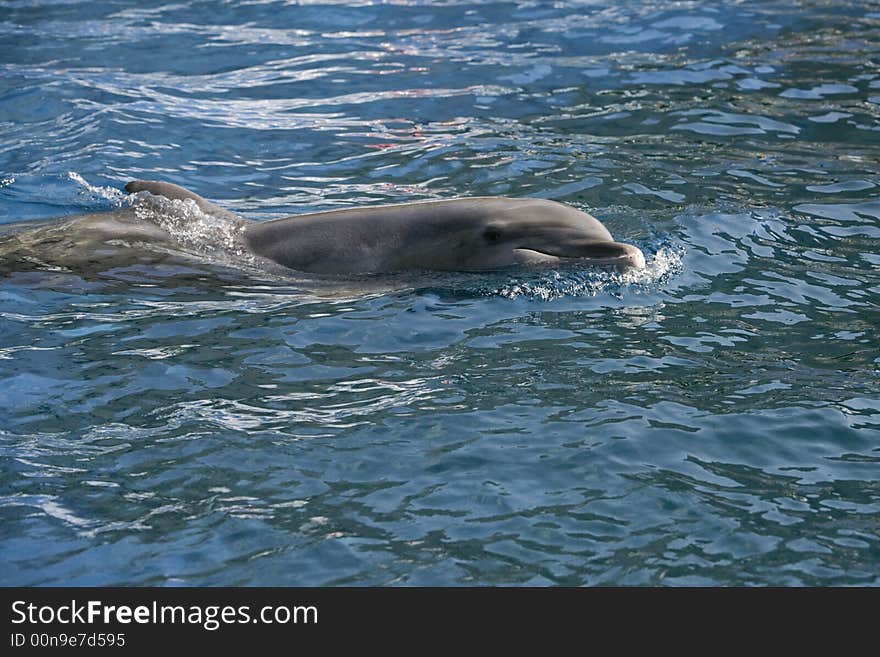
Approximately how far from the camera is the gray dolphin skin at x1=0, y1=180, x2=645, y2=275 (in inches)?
296

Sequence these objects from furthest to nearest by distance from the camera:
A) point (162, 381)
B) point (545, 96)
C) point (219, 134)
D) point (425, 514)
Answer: point (545, 96) < point (219, 134) < point (162, 381) < point (425, 514)

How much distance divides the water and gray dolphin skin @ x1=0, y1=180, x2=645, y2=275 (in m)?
0.20

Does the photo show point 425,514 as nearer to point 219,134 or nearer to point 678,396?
point 678,396

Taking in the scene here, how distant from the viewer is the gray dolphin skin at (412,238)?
7512 mm

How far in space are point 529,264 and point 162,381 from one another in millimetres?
2441

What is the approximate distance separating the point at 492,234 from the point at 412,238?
544 mm

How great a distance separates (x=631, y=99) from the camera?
1263 cm

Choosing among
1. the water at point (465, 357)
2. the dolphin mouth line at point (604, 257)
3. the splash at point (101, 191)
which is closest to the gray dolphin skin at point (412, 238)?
the dolphin mouth line at point (604, 257)

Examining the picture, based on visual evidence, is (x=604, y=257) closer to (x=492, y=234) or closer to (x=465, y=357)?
(x=492, y=234)

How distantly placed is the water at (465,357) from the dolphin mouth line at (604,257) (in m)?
0.12
